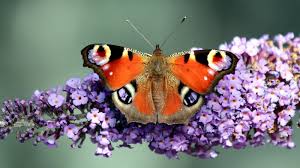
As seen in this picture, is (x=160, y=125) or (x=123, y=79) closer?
(x=123, y=79)

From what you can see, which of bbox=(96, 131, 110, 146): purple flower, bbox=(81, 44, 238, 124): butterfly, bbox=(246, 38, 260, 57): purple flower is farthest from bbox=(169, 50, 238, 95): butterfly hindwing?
bbox=(246, 38, 260, 57): purple flower

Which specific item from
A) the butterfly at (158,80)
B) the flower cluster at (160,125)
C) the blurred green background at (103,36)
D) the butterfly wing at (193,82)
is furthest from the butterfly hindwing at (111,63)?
Answer: the blurred green background at (103,36)

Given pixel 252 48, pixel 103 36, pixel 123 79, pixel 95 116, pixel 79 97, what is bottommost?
pixel 95 116

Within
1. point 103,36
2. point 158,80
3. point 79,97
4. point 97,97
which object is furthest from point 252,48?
point 103,36

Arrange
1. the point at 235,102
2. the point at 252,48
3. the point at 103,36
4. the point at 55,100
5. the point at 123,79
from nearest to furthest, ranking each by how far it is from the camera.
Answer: the point at 123,79 → the point at 55,100 → the point at 235,102 → the point at 252,48 → the point at 103,36

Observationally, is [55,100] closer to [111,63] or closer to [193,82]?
[111,63]

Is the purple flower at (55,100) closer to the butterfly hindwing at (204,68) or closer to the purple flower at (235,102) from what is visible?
the butterfly hindwing at (204,68)

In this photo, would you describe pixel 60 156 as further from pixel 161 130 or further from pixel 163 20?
pixel 161 130
